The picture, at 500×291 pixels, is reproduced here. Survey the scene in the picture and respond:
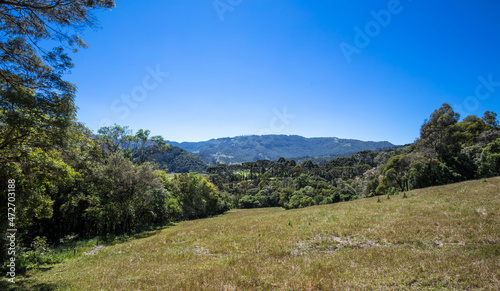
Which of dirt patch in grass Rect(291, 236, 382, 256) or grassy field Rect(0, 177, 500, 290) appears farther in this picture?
dirt patch in grass Rect(291, 236, 382, 256)

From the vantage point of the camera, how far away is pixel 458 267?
266 inches

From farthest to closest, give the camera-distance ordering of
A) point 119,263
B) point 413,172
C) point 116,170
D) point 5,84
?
point 413,172
point 116,170
point 119,263
point 5,84

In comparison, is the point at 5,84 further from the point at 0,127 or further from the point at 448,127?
the point at 448,127

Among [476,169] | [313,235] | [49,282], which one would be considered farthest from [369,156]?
[49,282]

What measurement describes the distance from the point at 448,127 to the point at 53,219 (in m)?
67.9

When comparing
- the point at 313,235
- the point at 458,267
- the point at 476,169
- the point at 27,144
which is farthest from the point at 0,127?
the point at 476,169

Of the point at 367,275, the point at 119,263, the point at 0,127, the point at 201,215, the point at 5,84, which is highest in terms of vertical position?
the point at 5,84

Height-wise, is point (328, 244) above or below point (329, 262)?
below

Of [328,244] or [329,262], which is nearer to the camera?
[329,262]

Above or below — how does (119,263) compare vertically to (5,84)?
below

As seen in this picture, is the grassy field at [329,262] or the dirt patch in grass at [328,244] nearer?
the grassy field at [329,262]

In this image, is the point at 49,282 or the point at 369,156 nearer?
the point at 49,282

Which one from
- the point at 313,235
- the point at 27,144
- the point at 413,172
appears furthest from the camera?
the point at 413,172

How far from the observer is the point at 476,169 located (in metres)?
40.0
